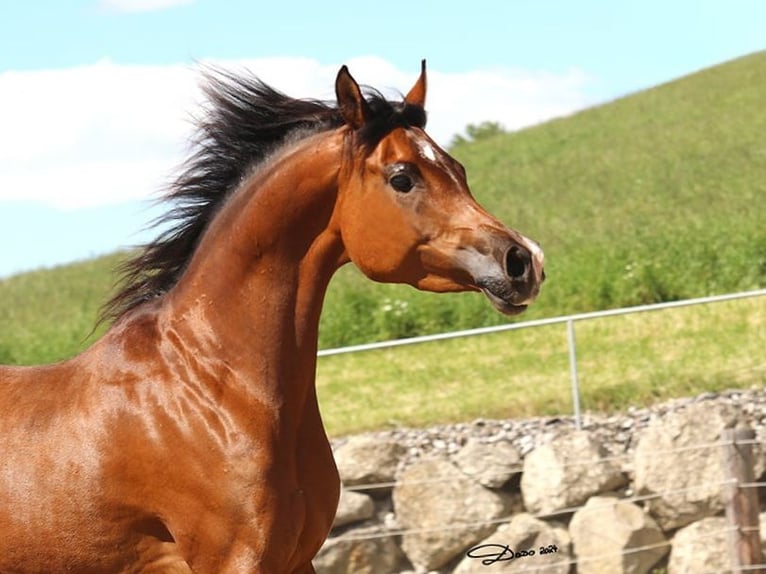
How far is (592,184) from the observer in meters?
27.4

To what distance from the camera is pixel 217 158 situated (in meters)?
4.27

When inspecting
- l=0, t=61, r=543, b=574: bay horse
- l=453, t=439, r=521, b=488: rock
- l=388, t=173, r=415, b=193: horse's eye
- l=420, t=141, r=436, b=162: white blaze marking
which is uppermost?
l=420, t=141, r=436, b=162: white blaze marking

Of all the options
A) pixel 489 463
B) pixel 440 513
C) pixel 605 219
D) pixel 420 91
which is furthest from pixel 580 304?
pixel 420 91

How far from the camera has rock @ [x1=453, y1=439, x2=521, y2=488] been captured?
24.5ft

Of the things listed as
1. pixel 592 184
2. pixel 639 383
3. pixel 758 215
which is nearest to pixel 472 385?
pixel 639 383

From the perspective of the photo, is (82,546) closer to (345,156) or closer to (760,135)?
(345,156)

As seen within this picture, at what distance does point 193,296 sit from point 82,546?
83 cm

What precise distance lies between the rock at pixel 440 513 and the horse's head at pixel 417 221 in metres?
3.57

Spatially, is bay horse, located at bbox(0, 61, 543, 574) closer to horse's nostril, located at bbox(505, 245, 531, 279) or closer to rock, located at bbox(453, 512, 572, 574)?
horse's nostril, located at bbox(505, 245, 531, 279)

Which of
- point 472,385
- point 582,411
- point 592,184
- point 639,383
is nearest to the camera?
point 582,411

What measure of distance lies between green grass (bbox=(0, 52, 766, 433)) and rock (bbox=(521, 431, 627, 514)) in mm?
2171

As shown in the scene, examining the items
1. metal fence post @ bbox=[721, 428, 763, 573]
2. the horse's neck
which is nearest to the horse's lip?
the horse's neck

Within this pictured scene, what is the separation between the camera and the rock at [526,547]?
7121mm

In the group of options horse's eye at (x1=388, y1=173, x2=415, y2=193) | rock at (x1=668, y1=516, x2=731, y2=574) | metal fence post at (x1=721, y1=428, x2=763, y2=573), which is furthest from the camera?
rock at (x1=668, y1=516, x2=731, y2=574)
